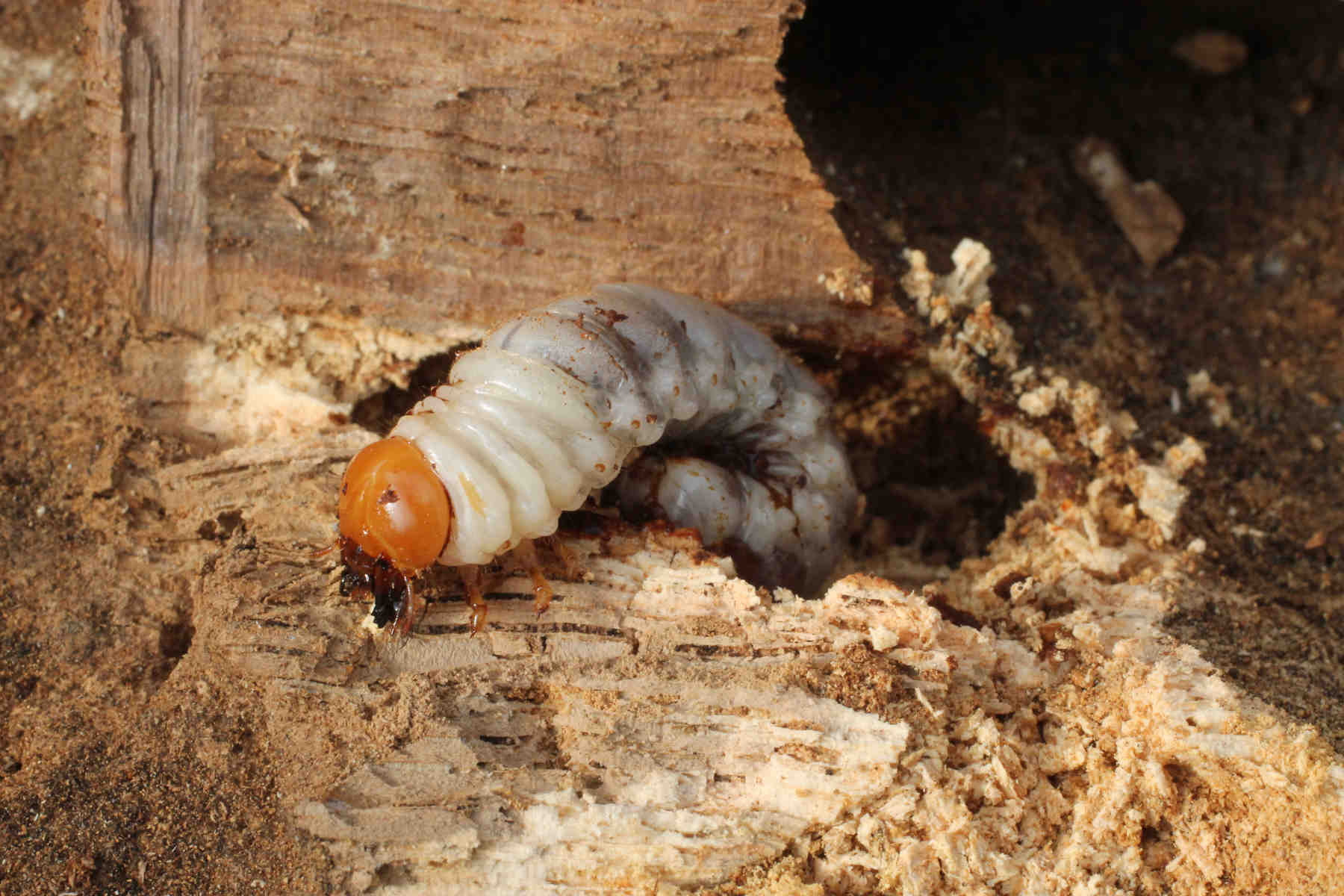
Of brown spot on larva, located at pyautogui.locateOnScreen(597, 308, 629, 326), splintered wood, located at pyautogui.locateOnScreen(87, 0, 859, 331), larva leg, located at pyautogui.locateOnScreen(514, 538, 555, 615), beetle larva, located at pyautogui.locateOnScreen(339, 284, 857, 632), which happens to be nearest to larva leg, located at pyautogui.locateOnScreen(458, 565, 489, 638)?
beetle larva, located at pyautogui.locateOnScreen(339, 284, 857, 632)

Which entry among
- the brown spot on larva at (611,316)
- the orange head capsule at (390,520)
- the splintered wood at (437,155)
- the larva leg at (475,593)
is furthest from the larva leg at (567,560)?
the splintered wood at (437,155)

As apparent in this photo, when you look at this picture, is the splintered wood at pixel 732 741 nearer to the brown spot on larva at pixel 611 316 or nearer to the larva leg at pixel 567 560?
the larva leg at pixel 567 560

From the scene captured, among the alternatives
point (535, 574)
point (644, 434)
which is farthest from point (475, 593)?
point (644, 434)

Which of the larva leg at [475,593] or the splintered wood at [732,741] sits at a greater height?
the larva leg at [475,593]

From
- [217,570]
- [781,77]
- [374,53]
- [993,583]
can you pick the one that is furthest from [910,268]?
[217,570]

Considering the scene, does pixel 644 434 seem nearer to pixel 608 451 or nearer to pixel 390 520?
pixel 608 451

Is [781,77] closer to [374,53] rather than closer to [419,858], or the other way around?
[374,53]
